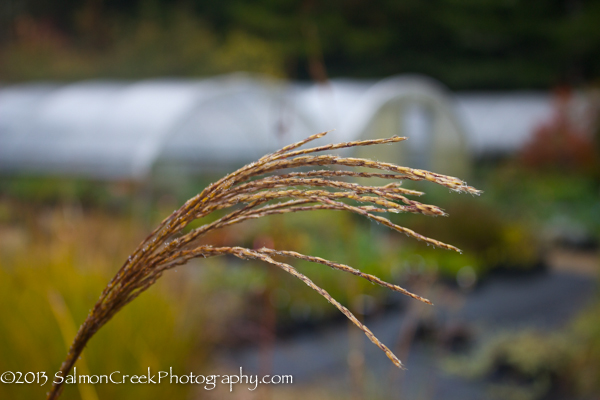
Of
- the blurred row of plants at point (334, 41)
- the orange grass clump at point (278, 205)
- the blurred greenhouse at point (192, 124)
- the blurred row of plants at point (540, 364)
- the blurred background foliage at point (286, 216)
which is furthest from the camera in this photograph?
the blurred row of plants at point (334, 41)

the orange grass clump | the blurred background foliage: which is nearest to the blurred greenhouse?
the blurred background foliage

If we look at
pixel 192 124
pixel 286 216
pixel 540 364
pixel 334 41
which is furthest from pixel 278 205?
pixel 334 41

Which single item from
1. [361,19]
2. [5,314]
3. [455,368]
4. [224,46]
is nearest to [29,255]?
[5,314]

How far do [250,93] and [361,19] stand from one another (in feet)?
48.4

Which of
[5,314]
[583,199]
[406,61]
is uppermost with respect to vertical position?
[406,61]

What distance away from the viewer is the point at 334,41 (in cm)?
2358

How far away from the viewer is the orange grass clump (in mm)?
568

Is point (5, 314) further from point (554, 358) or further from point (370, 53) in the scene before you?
point (370, 53)

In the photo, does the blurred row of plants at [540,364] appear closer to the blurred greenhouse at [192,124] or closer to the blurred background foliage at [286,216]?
the blurred background foliage at [286,216]

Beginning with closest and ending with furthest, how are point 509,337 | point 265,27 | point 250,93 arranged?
point 509,337, point 250,93, point 265,27

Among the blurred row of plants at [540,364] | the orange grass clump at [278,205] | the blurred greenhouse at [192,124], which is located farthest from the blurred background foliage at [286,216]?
the orange grass clump at [278,205]

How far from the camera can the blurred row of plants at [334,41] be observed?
18641 millimetres

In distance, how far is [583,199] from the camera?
14375 millimetres

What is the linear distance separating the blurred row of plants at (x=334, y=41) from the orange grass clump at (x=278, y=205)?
649 inches
